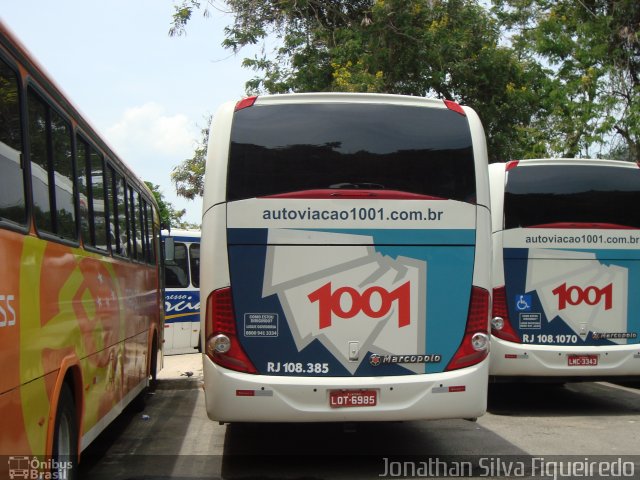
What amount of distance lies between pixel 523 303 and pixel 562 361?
815mm

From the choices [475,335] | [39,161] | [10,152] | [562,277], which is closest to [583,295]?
[562,277]

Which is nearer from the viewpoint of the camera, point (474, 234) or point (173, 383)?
point (474, 234)

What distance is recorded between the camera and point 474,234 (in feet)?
22.3

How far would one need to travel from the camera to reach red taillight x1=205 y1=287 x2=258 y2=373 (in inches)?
256

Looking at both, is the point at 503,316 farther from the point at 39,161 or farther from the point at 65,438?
the point at 39,161

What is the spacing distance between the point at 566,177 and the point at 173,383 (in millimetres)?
7811

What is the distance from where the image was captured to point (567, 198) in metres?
10.0

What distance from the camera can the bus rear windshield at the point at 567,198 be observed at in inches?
394

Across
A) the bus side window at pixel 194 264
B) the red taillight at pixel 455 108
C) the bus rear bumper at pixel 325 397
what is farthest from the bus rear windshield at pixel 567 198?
the bus side window at pixel 194 264

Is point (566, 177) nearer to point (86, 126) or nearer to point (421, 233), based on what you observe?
point (421, 233)

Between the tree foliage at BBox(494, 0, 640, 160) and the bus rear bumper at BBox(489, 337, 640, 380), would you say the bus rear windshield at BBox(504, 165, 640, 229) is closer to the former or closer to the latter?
the bus rear bumper at BBox(489, 337, 640, 380)

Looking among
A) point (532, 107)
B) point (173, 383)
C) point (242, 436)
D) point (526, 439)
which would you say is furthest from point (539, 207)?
point (532, 107)

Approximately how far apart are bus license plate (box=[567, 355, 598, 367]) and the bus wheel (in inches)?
245

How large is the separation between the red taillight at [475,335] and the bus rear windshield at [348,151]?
837 millimetres
